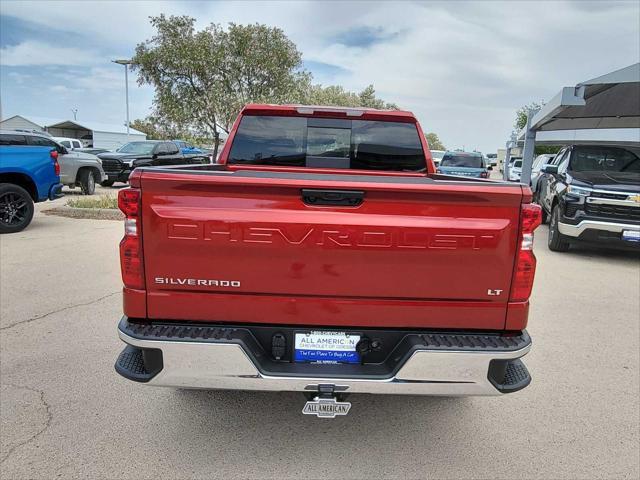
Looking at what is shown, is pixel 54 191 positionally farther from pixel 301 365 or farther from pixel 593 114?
pixel 593 114

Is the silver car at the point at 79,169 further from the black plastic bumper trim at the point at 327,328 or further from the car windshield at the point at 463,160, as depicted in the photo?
the car windshield at the point at 463,160

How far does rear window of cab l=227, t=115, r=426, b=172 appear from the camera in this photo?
13.4 ft

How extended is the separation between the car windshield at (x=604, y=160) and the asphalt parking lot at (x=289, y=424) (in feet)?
17.8

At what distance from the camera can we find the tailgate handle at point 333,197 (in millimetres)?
2359

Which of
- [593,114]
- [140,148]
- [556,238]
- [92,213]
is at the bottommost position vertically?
[92,213]

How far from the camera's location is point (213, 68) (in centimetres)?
2284

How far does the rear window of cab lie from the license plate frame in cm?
198

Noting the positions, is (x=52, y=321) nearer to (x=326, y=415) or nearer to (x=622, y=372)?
(x=326, y=415)

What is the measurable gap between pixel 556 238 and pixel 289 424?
7.38 metres

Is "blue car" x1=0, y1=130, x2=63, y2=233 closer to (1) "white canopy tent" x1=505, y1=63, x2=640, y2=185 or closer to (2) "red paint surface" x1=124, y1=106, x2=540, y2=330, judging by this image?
(2) "red paint surface" x1=124, y1=106, x2=540, y2=330

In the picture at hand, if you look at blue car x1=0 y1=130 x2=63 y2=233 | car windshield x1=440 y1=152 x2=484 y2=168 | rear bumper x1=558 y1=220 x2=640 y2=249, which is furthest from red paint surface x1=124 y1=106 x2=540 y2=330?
car windshield x1=440 y1=152 x2=484 y2=168

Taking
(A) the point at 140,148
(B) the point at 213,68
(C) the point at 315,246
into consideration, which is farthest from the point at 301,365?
(B) the point at 213,68

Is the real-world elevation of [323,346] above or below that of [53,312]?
above

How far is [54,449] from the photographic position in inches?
110
